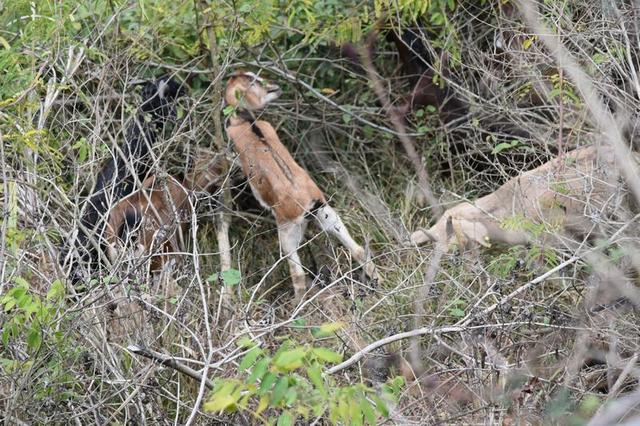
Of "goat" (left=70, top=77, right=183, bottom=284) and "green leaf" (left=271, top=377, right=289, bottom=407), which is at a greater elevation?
"green leaf" (left=271, top=377, right=289, bottom=407)

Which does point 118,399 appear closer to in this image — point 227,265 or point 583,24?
point 227,265

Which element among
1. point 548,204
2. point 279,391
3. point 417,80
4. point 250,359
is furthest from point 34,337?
point 417,80

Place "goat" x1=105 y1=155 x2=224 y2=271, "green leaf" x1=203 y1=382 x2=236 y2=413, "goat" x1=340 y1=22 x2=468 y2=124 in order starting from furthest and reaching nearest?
"goat" x1=340 y1=22 x2=468 y2=124 → "goat" x1=105 y1=155 x2=224 y2=271 → "green leaf" x1=203 y1=382 x2=236 y2=413

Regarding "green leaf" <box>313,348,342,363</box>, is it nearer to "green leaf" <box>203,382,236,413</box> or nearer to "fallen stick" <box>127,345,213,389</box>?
"green leaf" <box>203,382,236,413</box>

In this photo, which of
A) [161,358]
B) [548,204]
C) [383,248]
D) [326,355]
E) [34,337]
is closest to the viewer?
[326,355]

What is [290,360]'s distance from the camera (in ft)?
10.1

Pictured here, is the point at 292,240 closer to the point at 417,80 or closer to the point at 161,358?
the point at 417,80

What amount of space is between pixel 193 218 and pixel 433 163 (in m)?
3.03

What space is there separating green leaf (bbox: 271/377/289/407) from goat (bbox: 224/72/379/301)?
3.05 meters

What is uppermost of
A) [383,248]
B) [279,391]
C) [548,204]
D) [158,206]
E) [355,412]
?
[279,391]

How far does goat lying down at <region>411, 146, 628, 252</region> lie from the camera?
512cm

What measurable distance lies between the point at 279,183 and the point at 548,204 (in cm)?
173

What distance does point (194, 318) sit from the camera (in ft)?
16.8

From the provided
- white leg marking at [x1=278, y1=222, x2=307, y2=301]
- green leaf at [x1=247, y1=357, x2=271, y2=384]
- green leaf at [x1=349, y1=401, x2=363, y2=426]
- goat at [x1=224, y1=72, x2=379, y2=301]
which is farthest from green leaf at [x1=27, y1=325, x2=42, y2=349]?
white leg marking at [x1=278, y1=222, x2=307, y2=301]
